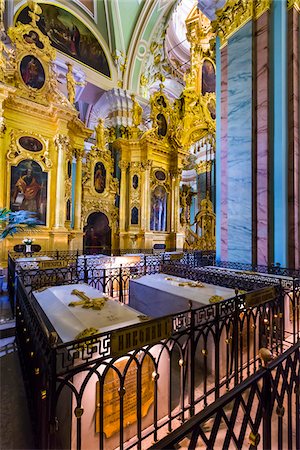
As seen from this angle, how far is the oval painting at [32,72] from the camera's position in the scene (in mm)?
10305

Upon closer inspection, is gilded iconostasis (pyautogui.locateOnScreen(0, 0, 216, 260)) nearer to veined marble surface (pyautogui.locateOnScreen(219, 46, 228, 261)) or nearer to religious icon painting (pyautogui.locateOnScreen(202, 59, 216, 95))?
religious icon painting (pyautogui.locateOnScreen(202, 59, 216, 95))

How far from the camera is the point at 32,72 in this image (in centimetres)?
1052

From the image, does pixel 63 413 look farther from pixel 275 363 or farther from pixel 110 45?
pixel 110 45

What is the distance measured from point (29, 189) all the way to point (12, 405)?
9605mm

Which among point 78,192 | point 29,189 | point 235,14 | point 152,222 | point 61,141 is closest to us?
point 235,14

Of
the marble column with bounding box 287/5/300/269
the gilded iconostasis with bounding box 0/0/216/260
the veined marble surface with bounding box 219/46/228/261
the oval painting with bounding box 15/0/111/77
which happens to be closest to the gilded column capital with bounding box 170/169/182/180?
the gilded iconostasis with bounding box 0/0/216/260

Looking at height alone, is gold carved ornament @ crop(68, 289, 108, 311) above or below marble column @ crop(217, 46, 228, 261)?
below

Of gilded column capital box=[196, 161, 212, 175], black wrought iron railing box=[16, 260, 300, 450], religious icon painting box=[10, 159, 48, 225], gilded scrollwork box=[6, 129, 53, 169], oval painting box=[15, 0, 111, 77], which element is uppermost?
oval painting box=[15, 0, 111, 77]

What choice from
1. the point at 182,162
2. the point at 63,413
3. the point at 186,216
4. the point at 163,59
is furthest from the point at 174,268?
the point at 163,59

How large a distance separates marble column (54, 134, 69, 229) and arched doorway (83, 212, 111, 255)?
2709mm

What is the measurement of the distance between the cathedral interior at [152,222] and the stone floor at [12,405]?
0.14m

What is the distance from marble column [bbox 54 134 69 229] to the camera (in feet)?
35.8

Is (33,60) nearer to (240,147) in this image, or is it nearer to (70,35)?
(70,35)

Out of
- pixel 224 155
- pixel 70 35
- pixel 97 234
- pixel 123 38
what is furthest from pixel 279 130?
pixel 123 38
